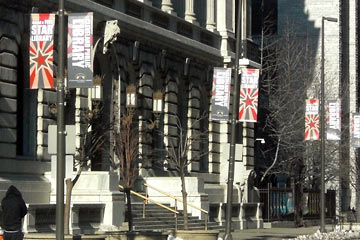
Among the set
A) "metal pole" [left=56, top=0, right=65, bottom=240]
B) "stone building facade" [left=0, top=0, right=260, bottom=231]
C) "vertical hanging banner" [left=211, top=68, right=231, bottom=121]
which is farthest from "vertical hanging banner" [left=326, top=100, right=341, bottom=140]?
"metal pole" [left=56, top=0, right=65, bottom=240]

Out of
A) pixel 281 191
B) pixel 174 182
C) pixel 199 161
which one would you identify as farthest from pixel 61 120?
pixel 281 191

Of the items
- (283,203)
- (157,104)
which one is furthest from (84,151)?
(283,203)

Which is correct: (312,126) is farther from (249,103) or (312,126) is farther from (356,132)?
(249,103)

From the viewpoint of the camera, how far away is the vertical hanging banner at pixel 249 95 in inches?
1716

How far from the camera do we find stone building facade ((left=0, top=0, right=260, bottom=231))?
36062 millimetres

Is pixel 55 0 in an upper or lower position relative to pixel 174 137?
upper

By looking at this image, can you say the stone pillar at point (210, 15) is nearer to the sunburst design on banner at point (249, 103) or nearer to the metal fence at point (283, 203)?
the metal fence at point (283, 203)

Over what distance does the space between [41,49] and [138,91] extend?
1749 centimetres

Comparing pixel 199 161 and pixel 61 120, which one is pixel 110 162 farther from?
pixel 61 120

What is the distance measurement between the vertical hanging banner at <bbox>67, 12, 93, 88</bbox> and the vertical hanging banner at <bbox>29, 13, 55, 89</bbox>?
0.53 meters

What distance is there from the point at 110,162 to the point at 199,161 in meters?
10.0

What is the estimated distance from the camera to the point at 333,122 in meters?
54.0

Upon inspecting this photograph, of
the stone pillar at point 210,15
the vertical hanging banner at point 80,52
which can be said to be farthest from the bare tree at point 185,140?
the vertical hanging banner at point 80,52

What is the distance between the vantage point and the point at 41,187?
37.2 m
